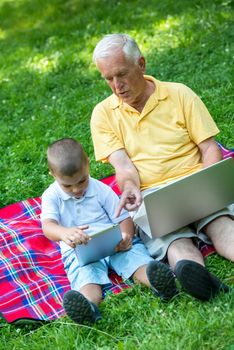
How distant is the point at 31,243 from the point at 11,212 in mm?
540

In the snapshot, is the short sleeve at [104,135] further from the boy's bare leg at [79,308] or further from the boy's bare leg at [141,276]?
the boy's bare leg at [79,308]

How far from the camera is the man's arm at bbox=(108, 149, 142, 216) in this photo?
425 cm

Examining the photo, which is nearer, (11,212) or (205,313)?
(205,313)

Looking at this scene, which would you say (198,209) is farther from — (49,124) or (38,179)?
(49,124)

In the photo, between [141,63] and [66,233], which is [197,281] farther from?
[141,63]

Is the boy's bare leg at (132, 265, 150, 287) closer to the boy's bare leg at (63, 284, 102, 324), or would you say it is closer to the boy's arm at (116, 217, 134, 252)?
the boy's arm at (116, 217, 134, 252)

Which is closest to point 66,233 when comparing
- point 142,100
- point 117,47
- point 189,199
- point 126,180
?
point 126,180

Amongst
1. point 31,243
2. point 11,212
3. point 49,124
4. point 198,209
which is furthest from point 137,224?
point 49,124

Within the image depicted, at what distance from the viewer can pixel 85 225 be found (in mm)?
4250

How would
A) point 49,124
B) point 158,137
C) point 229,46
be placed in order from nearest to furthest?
point 158,137, point 49,124, point 229,46

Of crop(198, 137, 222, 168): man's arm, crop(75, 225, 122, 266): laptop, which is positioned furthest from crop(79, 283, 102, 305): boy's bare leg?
crop(198, 137, 222, 168): man's arm

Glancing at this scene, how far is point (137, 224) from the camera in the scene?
4.42 metres

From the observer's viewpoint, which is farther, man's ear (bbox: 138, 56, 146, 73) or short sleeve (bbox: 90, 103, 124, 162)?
short sleeve (bbox: 90, 103, 124, 162)

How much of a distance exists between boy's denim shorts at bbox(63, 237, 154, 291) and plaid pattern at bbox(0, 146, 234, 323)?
0.24 ft
